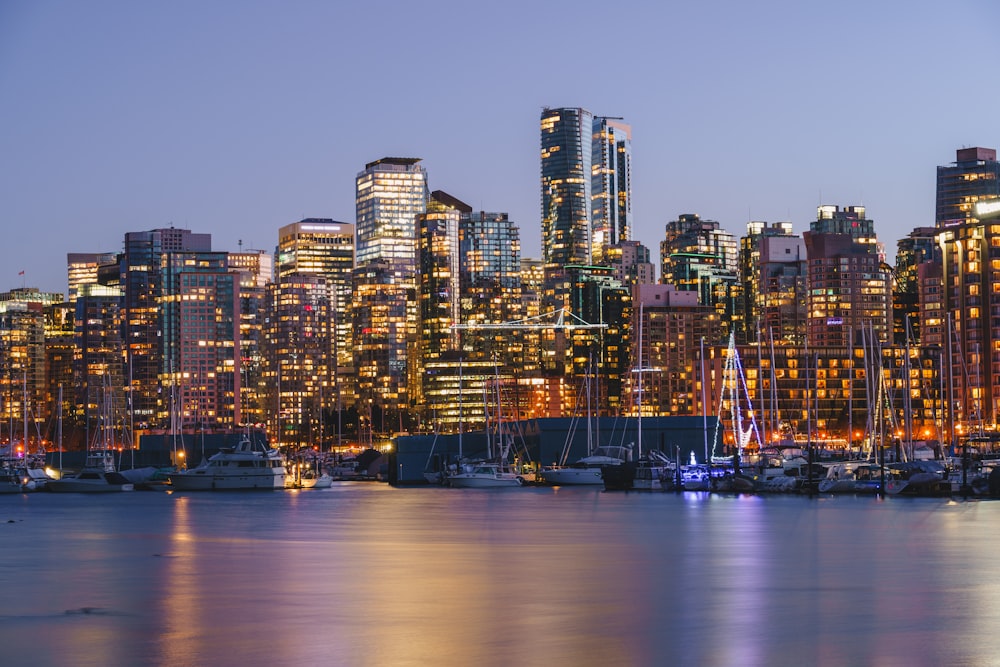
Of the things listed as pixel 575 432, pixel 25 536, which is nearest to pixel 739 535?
pixel 25 536

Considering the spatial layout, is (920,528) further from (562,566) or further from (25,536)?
(25,536)

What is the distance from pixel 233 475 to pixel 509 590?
96.1 m

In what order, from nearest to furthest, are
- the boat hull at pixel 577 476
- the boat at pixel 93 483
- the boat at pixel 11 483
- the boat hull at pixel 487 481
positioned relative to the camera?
the boat hull at pixel 577 476, the boat at pixel 11 483, the boat hull at pixel 487 481, the boat at pixel 93 483

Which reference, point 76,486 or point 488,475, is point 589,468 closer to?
point 488,475

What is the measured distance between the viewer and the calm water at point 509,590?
35969mm

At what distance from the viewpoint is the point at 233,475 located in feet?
464

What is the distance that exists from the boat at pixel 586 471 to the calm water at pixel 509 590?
53749 mm

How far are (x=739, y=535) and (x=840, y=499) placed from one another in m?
39.8

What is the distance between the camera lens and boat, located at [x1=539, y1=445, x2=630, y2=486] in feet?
481

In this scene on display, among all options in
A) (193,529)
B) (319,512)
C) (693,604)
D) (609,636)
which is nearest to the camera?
(609,636)

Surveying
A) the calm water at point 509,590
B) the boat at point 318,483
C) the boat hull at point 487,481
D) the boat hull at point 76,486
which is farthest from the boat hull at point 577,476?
the calm water at point 509,590

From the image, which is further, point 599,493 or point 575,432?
point 575,432

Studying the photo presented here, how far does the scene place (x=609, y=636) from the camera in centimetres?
3800

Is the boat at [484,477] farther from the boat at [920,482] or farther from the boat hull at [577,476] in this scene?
the boat at [920,482]
